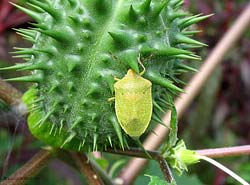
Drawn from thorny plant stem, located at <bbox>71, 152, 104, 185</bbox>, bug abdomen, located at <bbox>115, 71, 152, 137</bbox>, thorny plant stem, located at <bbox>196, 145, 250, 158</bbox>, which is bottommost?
thorny plant stem, located at <bbox>71, 152, 104, 185</bbox>

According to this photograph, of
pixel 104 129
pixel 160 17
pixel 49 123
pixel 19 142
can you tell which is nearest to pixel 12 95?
pixel 49 123

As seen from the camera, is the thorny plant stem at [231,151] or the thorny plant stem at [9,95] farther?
the thorny plant stem at [9,95]

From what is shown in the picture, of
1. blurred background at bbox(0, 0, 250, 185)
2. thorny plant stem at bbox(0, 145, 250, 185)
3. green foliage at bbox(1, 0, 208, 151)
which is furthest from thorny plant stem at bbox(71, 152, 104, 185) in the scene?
blurred background at bbox(0, 0, 250, 185)

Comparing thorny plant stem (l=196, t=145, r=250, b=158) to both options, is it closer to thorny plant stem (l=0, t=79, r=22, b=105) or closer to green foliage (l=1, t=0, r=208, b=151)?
green foliage (l=1, t=0, r=208, b=151)

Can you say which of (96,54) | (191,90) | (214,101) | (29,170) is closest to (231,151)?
(96,54)

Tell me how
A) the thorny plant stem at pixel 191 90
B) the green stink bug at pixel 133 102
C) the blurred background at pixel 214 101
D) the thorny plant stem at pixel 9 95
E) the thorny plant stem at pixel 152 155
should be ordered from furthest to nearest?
the blurred background at pixel 214 101
the thorny plant stem at pixel 191 90
the thorny plant stem at pixel 9 95
the thorny plant stem at pixel 152 155
the green stink bug at pixel 133 102

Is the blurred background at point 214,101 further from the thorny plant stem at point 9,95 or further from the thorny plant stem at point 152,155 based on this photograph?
the thorny plant stem at point 152,155

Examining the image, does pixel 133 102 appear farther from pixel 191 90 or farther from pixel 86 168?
pixel 191 90

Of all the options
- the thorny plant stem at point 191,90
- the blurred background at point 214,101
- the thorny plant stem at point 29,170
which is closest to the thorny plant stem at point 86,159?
the thorny plant stem at point 29,170
